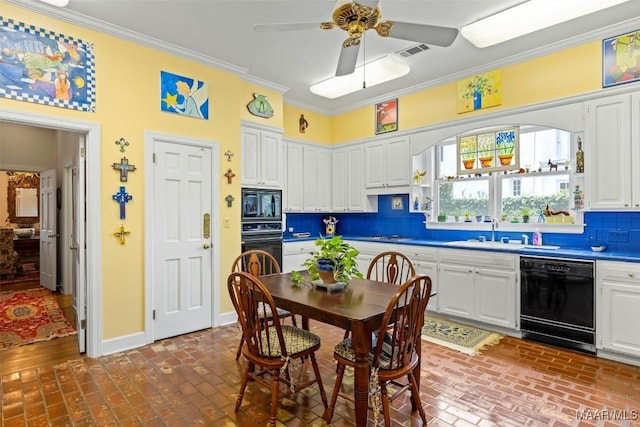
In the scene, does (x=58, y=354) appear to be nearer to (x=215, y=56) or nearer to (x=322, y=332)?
(x=322, y=332)

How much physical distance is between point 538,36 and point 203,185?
3868 millimetres

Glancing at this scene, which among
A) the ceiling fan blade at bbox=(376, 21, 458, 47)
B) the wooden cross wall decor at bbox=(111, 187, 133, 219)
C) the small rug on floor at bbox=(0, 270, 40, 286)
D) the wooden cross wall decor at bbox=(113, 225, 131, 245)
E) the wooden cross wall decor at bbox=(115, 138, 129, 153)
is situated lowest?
the small rug on floor at bbox=(0, 270, 40, 286)

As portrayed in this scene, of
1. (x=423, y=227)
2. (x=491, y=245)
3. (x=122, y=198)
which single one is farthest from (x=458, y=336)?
(x=122, y=198)

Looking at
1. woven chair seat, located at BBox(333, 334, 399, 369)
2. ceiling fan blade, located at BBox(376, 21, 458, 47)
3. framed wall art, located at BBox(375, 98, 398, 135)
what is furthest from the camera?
framed wall art, located at BBox(375, 98, 398, 135)

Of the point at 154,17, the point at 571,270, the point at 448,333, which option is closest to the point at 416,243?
the point at 448,333

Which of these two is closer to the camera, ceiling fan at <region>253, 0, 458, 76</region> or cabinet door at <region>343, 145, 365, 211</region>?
ceiling fan at <region>253, 0, 458, 76</region>

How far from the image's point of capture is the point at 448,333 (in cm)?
387

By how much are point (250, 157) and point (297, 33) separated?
1.73 metres

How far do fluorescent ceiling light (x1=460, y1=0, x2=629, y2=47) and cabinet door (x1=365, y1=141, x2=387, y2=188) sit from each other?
83.7 inches

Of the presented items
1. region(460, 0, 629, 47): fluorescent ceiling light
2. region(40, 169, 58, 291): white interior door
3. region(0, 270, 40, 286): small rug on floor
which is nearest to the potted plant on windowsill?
region(460, 0, 629, 47): fluorescent ceiling light

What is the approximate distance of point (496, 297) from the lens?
3857 millimetres

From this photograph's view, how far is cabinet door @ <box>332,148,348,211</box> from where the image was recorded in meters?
5.86

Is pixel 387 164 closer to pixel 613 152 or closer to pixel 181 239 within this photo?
pixel 613 152

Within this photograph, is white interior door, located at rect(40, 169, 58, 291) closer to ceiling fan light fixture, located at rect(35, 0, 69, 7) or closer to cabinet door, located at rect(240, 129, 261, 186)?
cabinet door, located at rect(240, 129, 261, 186)
